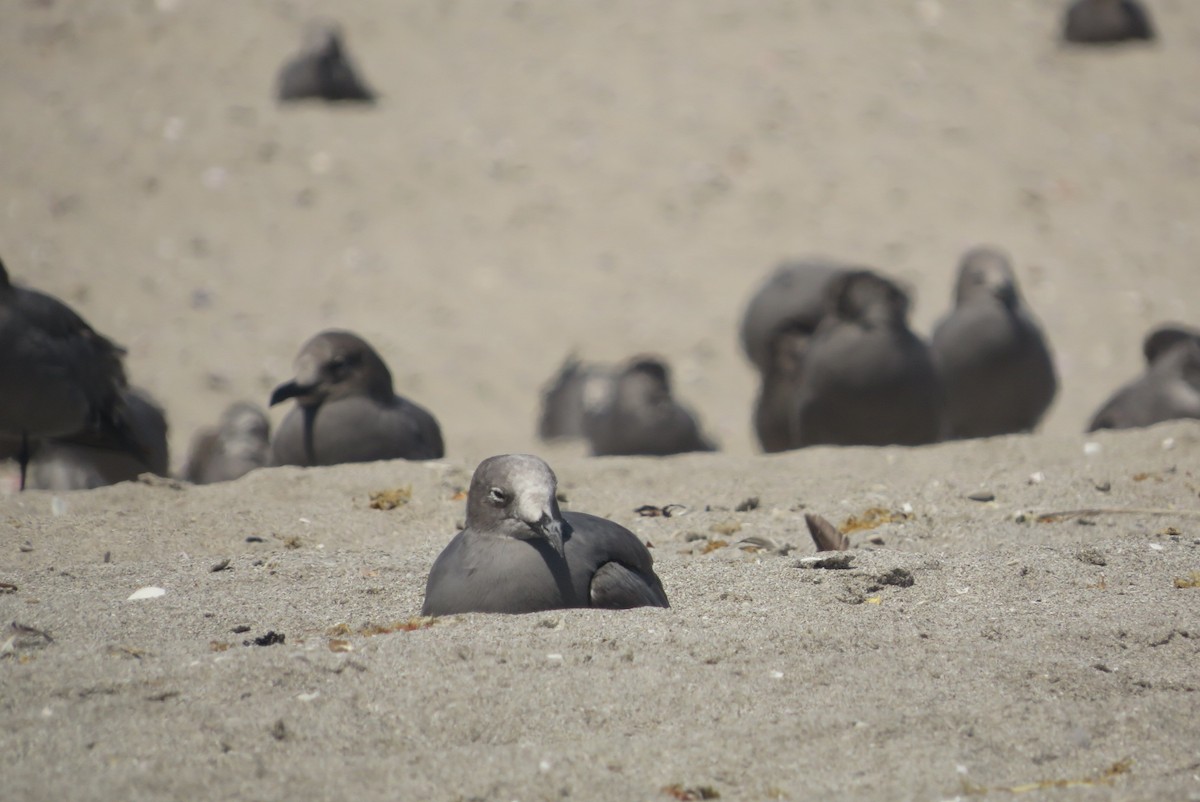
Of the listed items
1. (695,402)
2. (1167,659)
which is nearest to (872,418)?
(695,402)

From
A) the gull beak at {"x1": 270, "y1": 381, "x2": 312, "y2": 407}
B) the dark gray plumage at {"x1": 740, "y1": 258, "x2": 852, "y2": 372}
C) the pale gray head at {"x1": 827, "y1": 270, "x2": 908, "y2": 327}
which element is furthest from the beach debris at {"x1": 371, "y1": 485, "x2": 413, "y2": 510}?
the dark gray plumage at {"x1": 740, "y1": 258, "x2": 852, "y2": 372}

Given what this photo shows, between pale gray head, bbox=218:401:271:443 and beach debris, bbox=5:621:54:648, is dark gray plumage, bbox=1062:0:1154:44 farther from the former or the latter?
beach debris, bbox=5:621:54:648

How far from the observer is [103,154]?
51.3 ft

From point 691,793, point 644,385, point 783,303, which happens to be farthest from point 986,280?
point 691,793

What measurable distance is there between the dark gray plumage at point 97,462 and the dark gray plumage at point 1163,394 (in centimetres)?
547

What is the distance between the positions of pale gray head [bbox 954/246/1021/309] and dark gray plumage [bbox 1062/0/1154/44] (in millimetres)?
8592

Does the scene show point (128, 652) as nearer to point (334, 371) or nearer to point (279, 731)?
point (279, 731)

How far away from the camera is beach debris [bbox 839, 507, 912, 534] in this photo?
18.7 ft

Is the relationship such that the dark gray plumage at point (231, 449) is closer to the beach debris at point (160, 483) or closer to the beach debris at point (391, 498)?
the beach debris at point (160, 483)

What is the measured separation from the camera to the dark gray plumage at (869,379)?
921cm

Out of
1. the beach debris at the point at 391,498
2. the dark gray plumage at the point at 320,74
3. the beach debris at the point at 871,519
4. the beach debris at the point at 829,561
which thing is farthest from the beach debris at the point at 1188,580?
the dark gray plumage at the point at 320,74

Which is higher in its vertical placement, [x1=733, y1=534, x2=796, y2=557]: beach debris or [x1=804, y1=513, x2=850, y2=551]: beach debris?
[x1=804, y1=513, x2=850, y2=551]: beach debris

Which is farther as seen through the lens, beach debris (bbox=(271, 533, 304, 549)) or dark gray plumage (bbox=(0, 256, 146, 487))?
dark gray plumage (bbox=(0, 256, 146, 487))

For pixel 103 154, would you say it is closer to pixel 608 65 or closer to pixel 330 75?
pixel 330 75
